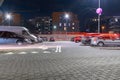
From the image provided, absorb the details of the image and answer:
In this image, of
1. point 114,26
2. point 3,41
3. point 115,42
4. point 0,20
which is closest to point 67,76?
point 115,42

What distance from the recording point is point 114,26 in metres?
124

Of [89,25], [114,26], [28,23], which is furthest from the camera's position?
[28,23]

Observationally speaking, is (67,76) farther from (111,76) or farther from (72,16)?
(72,16)

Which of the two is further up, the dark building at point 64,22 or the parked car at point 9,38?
the dark building at point 64,22

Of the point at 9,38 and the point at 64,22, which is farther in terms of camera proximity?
the point at 64,22

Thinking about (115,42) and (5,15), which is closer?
(115,42)

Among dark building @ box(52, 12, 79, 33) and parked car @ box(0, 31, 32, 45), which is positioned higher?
dark building @ box(52, 12, 79, 33)

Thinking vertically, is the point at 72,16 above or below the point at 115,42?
above

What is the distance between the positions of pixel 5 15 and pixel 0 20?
3737mm

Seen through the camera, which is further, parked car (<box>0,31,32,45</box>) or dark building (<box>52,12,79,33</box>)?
dark building (<box>52,12,79,33</box>)

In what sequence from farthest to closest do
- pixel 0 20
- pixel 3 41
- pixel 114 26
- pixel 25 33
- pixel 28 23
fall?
pixel 28 23, pixel 114 26, pixel 0 20, pixel 25 33, pixel 3 41

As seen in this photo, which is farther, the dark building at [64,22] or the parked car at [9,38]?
the dark building at [64,22]

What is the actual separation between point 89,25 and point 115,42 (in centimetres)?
9632

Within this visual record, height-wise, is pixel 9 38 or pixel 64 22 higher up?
pixel 64 22
